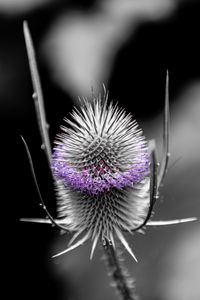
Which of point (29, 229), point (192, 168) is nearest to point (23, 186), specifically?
point (29, 229)

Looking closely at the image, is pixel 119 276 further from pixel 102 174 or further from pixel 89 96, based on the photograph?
pixel 89 96

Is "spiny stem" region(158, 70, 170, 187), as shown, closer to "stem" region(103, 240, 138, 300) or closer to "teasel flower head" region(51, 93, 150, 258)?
"teasel flower head" region(51, 93, 150, 258)

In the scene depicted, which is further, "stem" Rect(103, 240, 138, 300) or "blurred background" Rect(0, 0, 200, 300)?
"blurred background" Rect(0, 0, 200, 300)

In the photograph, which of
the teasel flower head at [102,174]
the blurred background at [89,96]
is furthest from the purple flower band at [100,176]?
the blurred background at [89,96]

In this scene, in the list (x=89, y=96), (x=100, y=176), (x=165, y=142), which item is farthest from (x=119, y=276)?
(x=89, y=96)

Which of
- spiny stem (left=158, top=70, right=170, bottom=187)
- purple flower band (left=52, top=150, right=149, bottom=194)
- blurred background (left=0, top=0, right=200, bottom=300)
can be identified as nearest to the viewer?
spiny stem (left=158, top=70, right=170, bottom=187)

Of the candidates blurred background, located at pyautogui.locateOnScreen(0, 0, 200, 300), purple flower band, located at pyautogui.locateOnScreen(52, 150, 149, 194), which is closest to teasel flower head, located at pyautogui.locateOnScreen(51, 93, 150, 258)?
purple flower band, located at pyautogui.locateOnScreen(52, 150, 149, 194)

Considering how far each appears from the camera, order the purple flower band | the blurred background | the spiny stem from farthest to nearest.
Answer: the blurred background, the purple flower band, the spiny stem
